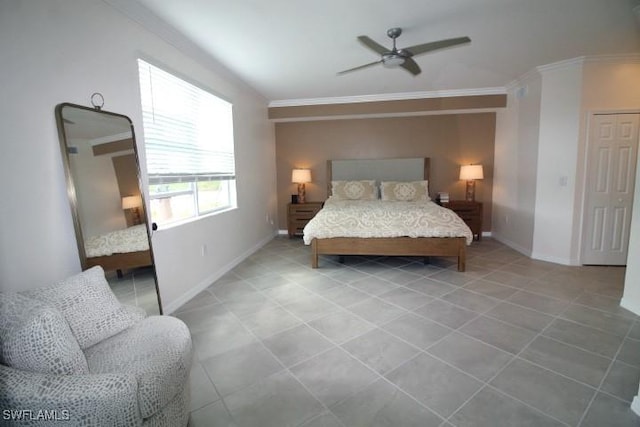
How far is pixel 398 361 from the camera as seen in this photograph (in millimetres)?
2025

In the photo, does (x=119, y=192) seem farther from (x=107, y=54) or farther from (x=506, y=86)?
(x=506, y=86)

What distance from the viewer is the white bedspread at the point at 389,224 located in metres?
3.67

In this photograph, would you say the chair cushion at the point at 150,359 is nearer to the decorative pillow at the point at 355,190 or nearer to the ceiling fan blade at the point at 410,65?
the ceiling fan blade at the point at 410,65

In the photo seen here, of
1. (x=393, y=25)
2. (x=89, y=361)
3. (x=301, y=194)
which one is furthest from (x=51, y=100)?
(x=301, y=194)

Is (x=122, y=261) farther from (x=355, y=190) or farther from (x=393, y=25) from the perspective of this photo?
(x=355, y=190)

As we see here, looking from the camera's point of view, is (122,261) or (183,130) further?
(183,130)

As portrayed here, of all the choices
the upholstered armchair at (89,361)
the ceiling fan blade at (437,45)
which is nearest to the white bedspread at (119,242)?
the upholstered armchair at (89,361)

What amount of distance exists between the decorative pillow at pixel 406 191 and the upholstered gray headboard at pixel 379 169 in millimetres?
316

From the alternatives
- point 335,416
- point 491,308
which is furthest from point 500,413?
point 491,308

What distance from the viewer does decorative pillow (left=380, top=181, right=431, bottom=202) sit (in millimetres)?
5203

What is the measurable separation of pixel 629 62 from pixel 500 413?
14.9ft

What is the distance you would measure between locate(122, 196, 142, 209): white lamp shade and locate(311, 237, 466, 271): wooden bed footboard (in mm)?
2162

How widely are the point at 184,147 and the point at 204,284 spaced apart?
155 centimetres

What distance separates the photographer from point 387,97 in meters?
5.15
